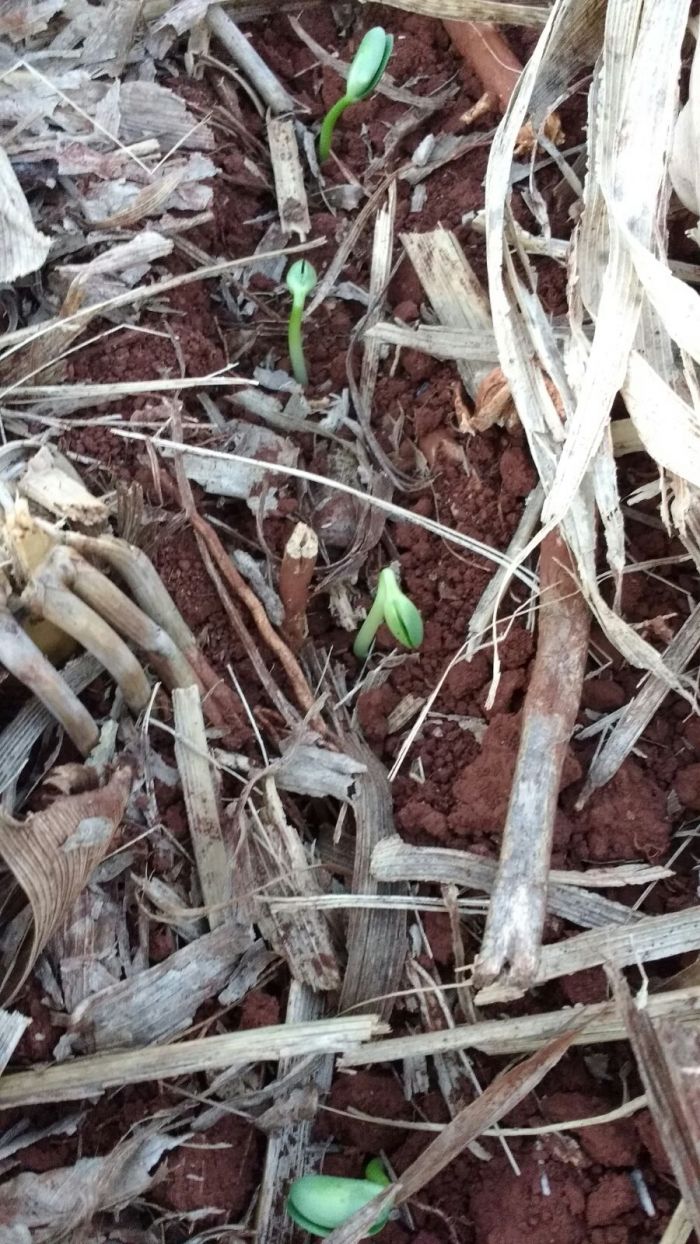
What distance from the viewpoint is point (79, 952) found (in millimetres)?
1024

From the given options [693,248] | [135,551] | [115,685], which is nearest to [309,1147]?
[115,685]

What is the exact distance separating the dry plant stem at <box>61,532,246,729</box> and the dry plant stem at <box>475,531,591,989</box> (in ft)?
1.08

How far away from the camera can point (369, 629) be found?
45.5 inches

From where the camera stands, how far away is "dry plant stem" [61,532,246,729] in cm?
103

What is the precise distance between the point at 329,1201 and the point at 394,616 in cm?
57

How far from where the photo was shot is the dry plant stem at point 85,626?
3.25 ft

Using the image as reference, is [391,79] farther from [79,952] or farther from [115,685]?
[79,952]

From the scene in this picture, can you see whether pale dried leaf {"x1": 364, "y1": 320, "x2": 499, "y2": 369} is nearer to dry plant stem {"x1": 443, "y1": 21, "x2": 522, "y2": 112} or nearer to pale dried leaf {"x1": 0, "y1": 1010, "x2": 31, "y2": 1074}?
dry plant stem {"x1": 443, "y1": 21, "x2": 522, "y2": 112}

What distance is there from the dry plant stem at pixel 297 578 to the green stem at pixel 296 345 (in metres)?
0.23

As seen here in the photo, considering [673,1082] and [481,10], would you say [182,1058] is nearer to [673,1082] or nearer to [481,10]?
[673,1082]

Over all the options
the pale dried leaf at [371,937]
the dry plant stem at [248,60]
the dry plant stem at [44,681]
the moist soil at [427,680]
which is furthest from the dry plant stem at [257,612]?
the dry plant stem at [248,60]

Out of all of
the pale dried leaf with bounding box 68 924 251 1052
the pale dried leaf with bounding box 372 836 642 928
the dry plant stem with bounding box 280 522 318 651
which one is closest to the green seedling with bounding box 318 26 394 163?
the dry plant stem with bounding box 280 522 318 651

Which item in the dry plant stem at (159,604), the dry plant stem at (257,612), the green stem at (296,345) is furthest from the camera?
the green stem at (296,345)

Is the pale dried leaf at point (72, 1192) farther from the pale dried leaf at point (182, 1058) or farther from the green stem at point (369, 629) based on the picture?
the green stem at point (369, 629)
